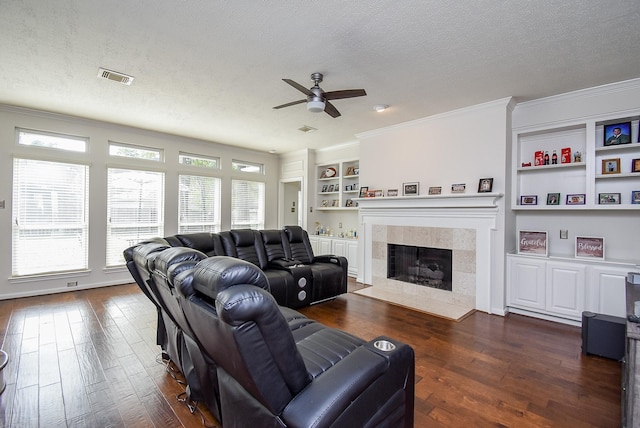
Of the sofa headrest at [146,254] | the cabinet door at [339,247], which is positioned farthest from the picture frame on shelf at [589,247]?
the sofa headrest at [146,254]

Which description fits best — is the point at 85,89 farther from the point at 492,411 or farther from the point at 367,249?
the point at 492,411

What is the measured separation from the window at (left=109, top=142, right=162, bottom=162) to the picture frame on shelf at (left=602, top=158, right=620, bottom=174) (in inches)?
270

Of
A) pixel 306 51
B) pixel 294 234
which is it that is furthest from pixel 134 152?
pixel 306 51

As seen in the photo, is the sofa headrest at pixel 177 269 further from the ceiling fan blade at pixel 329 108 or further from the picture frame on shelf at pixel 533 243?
the picture frame on shelf at pixel 533 243

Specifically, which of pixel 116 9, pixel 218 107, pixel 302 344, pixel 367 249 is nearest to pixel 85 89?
pixel 218 107

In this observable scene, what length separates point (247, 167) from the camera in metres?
7.01

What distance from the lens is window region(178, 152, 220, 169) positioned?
5.95 metres

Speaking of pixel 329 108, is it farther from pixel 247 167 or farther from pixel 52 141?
pixel 52 141

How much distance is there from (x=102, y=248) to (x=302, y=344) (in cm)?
489

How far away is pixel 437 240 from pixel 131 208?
5303mm

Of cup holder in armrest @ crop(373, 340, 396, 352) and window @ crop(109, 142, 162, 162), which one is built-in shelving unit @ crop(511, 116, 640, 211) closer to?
cup holder in armrest @ crop(373, 340, 396, 352)

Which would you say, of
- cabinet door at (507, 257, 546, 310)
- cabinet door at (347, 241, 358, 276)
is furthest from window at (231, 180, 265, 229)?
cabinet door at (507, 257, 546, 310)

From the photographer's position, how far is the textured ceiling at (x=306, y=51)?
2.18 metres

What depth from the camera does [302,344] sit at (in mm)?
1728
